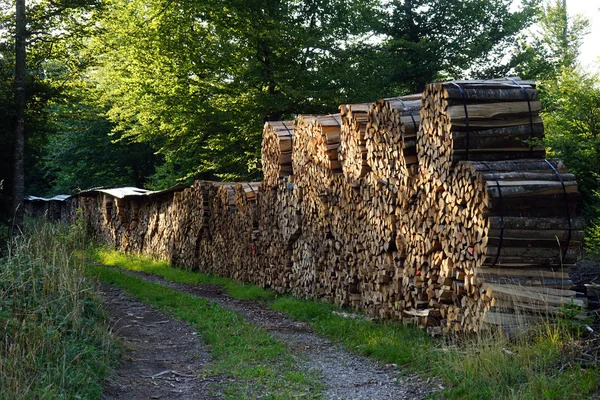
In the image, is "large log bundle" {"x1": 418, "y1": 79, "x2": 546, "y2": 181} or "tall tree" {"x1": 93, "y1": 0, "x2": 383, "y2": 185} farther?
"tall tree" {"x1": 93, "y1": 0, "x2": 383, "y2": 185}

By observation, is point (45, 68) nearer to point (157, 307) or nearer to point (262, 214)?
point (262, 214)

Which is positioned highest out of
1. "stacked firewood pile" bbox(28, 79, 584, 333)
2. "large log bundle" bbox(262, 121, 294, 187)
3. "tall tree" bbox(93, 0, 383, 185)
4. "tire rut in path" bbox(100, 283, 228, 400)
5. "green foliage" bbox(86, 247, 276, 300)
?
"tall tree" bbox(93, 0, 383, 185)

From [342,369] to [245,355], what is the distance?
1141mm

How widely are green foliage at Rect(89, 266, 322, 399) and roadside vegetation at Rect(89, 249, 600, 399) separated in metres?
1.03

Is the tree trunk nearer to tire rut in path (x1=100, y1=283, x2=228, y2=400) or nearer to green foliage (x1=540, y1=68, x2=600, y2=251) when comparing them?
tire rut in path (x1=100, y1=283, x2=228, y2=400)

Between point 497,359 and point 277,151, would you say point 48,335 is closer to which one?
point 497,359

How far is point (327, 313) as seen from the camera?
1025 centimetres

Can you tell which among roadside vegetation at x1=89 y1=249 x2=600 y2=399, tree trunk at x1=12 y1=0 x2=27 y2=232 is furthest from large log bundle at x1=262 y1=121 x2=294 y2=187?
tree trunk at x1=12 y1=0 x2=27 y2=232

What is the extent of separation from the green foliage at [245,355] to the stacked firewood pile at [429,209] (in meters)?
1.80

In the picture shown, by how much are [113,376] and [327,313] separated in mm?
4452

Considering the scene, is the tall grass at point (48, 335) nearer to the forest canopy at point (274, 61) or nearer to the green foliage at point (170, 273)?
the green foliage at point (170, 273)

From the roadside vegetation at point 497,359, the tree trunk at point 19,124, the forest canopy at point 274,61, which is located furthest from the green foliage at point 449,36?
the roadside vegetation at point 497,359

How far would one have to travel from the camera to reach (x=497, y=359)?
5695 mm

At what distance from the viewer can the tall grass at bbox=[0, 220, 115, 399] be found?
210 inches
